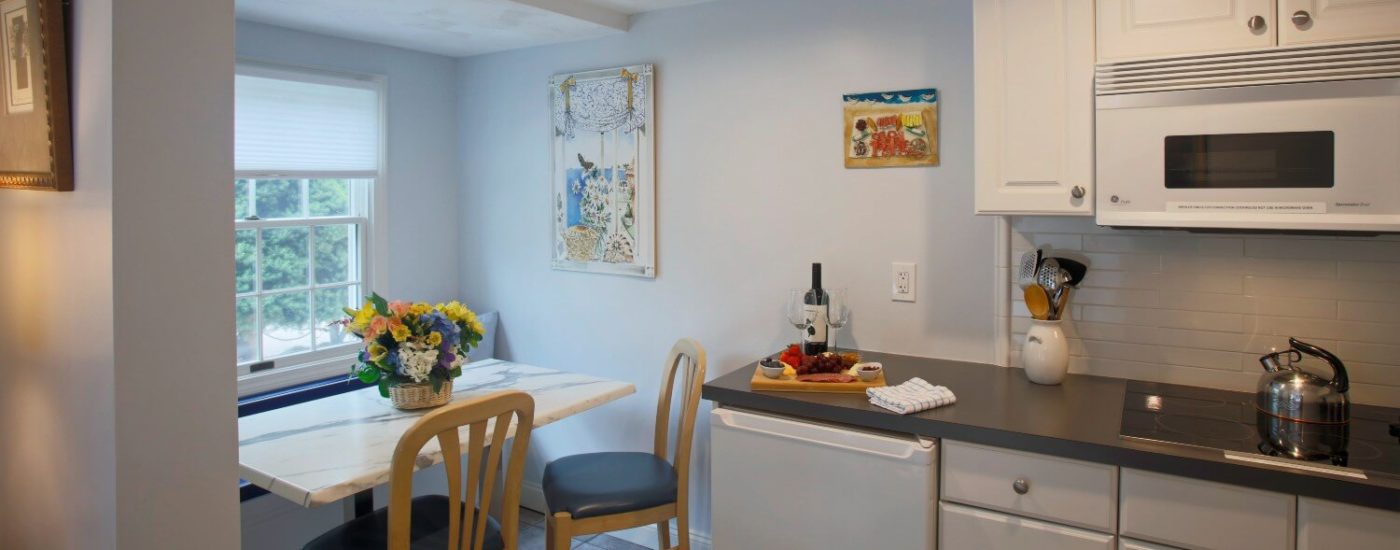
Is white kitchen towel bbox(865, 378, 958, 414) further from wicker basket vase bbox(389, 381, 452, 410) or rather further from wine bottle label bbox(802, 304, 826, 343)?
wicker basket vase bbox(389, 381, 452, 410)

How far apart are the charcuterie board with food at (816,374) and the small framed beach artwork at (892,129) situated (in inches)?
25.7

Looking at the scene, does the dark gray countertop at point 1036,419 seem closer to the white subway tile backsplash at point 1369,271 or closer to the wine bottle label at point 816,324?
the wine bottle label at point 816,324

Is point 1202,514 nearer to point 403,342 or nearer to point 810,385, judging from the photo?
point 810,385

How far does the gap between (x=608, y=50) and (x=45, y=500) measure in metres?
2.30

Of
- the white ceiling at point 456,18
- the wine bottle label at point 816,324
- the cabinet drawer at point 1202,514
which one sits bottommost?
the cabinet drawer at point 1202,514

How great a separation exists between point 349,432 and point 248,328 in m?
1.17

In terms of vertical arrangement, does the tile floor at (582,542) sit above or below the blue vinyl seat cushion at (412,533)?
below

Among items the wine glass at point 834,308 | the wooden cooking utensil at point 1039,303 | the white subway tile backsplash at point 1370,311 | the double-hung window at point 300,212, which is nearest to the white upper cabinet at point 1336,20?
the white subway tile backsplash at point 1370,311

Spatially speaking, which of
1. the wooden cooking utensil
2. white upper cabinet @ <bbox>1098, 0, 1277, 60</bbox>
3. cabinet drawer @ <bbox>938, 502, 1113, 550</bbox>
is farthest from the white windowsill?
white upper cabinet @ <bbox>1098, 0, 1277, 60</bbox>

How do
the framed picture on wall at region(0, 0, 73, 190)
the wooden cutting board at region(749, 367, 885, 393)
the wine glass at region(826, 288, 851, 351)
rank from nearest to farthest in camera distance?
the framed picture on wall at region(0, 0, 73, 190) < the wooden cutting board at region(749, 367, 885, 393) < the wine glass at region(826, 288, 851, 351)

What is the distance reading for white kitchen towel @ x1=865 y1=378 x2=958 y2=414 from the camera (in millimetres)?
2164

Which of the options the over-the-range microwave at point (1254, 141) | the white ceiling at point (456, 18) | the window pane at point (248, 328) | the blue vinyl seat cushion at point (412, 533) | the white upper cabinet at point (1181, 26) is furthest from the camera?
the window pane at point (248, 328)

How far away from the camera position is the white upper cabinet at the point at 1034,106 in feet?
7.19

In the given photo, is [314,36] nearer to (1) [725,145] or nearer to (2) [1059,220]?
(1) [725,145]
